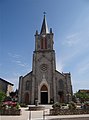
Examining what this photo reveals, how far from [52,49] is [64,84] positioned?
11.3 metres

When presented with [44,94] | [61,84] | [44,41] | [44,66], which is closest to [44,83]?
[44,94]

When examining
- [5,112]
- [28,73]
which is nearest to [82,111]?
[5,112]

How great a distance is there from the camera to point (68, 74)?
38.1 metres

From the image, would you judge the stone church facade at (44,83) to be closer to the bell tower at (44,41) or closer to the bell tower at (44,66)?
the bell tower at (44,66)

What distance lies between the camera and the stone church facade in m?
36.0

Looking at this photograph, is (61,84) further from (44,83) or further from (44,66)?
(44,66)

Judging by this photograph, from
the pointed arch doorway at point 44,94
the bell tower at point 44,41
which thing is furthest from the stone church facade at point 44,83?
the bell tower at point 44,41

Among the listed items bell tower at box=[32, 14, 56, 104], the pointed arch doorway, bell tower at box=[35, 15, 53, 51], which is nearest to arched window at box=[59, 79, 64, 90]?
bell tower at box=[32, 14, 56, 104]

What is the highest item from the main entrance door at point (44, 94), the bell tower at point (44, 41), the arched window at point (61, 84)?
the bell tower at point (44, 41)

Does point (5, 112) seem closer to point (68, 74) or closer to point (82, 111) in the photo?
point (82, 111)

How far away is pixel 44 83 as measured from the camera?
1452 inches

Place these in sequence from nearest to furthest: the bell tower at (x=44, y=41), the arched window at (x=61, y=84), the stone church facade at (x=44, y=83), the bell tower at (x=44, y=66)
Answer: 1. the stone church facade at (x=44, y=83)
2. the bell tower at (x=44, y=66)
3. the arched window at (x=61, y=84)
4. the bell tower at (x=44, y=41)

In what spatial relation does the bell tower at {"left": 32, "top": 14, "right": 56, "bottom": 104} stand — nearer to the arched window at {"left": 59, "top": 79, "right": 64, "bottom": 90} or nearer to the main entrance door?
the main entrance door

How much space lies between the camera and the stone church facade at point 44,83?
3597 cm
